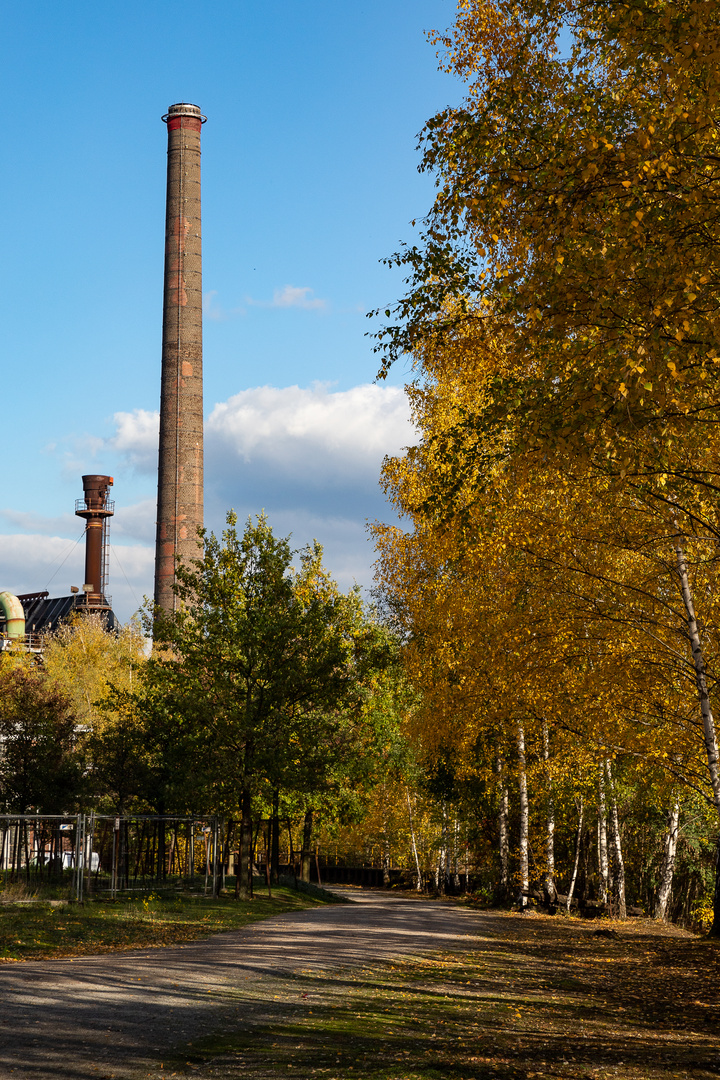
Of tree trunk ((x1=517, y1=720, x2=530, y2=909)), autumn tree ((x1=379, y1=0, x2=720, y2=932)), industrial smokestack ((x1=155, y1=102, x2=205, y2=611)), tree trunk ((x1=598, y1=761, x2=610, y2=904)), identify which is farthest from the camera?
industrial smokestack ((x1=155, y1=102, x2=205, y2=611))

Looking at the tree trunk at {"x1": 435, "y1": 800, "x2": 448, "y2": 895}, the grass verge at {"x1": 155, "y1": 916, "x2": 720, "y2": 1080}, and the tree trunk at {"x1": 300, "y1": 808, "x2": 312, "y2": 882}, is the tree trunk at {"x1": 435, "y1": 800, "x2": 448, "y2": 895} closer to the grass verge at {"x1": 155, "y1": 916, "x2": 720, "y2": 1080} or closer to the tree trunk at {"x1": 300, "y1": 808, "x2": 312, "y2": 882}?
the tree trunk at {"x1": 300, "y1": 808, "x2": 312, "y2": 882}

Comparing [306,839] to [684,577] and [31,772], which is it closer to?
[31,772]

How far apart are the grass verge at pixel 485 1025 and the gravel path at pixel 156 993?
241mm

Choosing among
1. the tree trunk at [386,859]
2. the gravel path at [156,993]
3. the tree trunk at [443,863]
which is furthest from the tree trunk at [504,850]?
the tree trunk at [386,859]

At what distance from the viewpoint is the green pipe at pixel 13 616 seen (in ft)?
245

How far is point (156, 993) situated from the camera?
364 inches

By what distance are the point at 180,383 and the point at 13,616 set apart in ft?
118

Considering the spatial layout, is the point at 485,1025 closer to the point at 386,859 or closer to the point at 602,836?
the point at 602,836

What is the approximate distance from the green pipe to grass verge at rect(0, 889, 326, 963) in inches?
2232

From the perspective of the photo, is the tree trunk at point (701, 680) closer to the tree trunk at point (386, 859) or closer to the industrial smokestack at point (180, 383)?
the tree trunk at point (386, 859)

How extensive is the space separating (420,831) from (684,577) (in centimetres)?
2818

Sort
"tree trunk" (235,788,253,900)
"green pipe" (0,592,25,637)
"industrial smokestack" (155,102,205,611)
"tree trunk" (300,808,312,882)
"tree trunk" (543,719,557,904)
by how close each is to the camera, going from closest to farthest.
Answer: "tree trunk" (543,719,557,904)
"tree trunk" (235,788,253,900)
"tree trunk" (300,808,312,882)
"industrial smokestack" (155,102,205,611)
"green pipe" (0,592,25,637)

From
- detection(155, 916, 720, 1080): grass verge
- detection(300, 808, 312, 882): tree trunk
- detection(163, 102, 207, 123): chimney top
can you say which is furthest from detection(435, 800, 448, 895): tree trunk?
detection(163, 102, 207, 123): chimney top

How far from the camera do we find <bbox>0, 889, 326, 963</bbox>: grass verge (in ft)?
42.7
